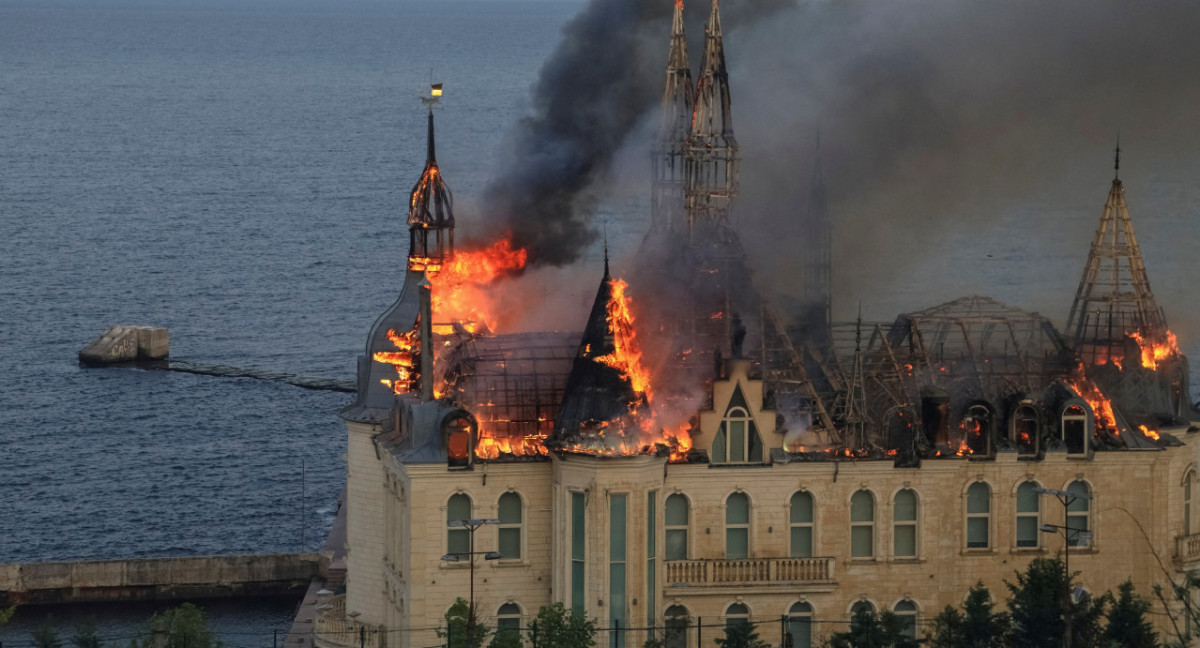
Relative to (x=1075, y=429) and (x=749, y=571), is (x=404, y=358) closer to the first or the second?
(x=749, y=571)

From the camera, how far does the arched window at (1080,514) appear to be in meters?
119

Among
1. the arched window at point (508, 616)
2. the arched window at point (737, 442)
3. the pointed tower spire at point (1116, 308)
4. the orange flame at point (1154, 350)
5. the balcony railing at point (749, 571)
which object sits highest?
the pointed tower spire at point (1116, 308)

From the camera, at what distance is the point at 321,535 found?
575 feet

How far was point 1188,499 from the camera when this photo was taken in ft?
401

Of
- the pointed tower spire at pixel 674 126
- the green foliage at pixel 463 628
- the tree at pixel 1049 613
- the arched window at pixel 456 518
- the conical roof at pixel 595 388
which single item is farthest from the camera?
the pointed tower spire at pixel 674 126

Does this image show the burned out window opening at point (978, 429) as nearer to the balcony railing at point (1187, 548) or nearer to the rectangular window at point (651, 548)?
the balcony railing at point (1187, 548)

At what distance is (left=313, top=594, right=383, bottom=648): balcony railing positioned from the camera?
12456 cm

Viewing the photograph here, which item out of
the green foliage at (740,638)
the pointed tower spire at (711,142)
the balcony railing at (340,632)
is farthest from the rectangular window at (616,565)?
the pointed tower spire at (711,142)

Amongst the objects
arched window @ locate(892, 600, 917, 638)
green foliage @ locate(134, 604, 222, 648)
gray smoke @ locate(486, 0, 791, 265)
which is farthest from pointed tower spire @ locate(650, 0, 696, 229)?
green foliage @ locate(134, 604, 222, 648)

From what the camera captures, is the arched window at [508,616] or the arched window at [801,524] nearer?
the arched window at [508,616]

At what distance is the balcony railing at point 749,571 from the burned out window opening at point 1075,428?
11268mm

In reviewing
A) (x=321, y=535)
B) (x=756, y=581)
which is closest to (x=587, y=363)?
(x=756, y=581)

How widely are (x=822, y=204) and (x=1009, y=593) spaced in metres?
31.9

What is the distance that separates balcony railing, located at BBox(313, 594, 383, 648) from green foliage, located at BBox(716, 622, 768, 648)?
1831cm
